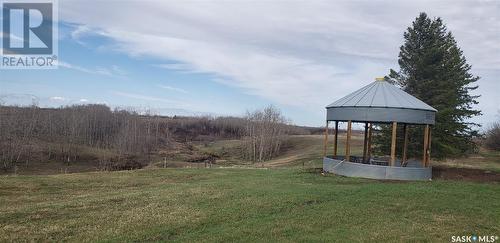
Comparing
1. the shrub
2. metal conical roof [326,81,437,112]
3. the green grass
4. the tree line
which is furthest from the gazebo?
the shrub

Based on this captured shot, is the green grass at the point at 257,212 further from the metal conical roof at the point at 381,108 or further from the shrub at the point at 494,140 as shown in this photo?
the shrub at the point at 494,140

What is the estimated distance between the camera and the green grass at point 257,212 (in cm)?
936

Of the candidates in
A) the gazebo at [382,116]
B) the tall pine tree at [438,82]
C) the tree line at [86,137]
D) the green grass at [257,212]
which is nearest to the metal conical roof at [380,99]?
the gazebo at [382,116]

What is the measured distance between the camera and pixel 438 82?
32062mm

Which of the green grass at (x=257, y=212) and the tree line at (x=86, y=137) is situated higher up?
the green grass at (x=257, y=212)

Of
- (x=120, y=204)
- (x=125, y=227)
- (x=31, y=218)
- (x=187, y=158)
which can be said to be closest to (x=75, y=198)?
(x=120, y=204)

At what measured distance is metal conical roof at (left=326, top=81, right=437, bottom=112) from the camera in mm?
19219

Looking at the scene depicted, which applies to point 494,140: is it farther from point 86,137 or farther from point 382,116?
point 86,137

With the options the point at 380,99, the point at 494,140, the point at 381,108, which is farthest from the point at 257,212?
the point at 494,140

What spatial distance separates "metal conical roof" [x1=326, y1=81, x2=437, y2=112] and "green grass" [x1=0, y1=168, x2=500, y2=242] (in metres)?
3.86

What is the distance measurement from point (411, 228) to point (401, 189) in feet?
17.3

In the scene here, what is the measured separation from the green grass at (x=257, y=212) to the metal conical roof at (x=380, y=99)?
3864 mm

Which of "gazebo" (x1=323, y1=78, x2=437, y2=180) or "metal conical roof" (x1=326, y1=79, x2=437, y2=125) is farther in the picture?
"metal conical roof" (x1=326, y1=79, x2=437, y2=125)

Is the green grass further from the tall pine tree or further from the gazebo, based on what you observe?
the tall pine tree
